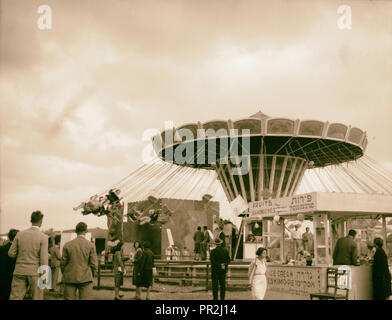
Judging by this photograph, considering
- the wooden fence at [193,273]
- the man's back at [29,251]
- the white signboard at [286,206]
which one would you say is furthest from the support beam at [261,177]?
the man's back at [29,251]

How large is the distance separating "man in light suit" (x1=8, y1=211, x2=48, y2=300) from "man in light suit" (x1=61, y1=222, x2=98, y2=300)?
426 mm

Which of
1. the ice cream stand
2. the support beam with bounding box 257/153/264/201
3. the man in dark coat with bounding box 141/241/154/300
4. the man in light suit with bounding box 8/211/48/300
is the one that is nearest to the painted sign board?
the ice cream stand

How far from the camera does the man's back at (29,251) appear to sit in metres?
7.40

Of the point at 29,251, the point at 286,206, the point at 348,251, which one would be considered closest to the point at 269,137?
the point at 286,206

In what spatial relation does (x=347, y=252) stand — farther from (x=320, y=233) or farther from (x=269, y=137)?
(x=269, y=137)

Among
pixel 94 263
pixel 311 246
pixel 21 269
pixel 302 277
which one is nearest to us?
pixel 21 269

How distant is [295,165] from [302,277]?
18.0 meters

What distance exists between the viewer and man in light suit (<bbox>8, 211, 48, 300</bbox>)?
24.3 ft

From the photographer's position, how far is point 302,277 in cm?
1345

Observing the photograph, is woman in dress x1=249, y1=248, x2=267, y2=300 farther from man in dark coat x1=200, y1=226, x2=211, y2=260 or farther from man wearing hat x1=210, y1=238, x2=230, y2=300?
man in dark coat x1=200, y1=226, x2=211, y2=260

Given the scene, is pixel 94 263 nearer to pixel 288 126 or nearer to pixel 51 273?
pixel 51 273

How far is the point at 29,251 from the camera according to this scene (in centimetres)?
745
